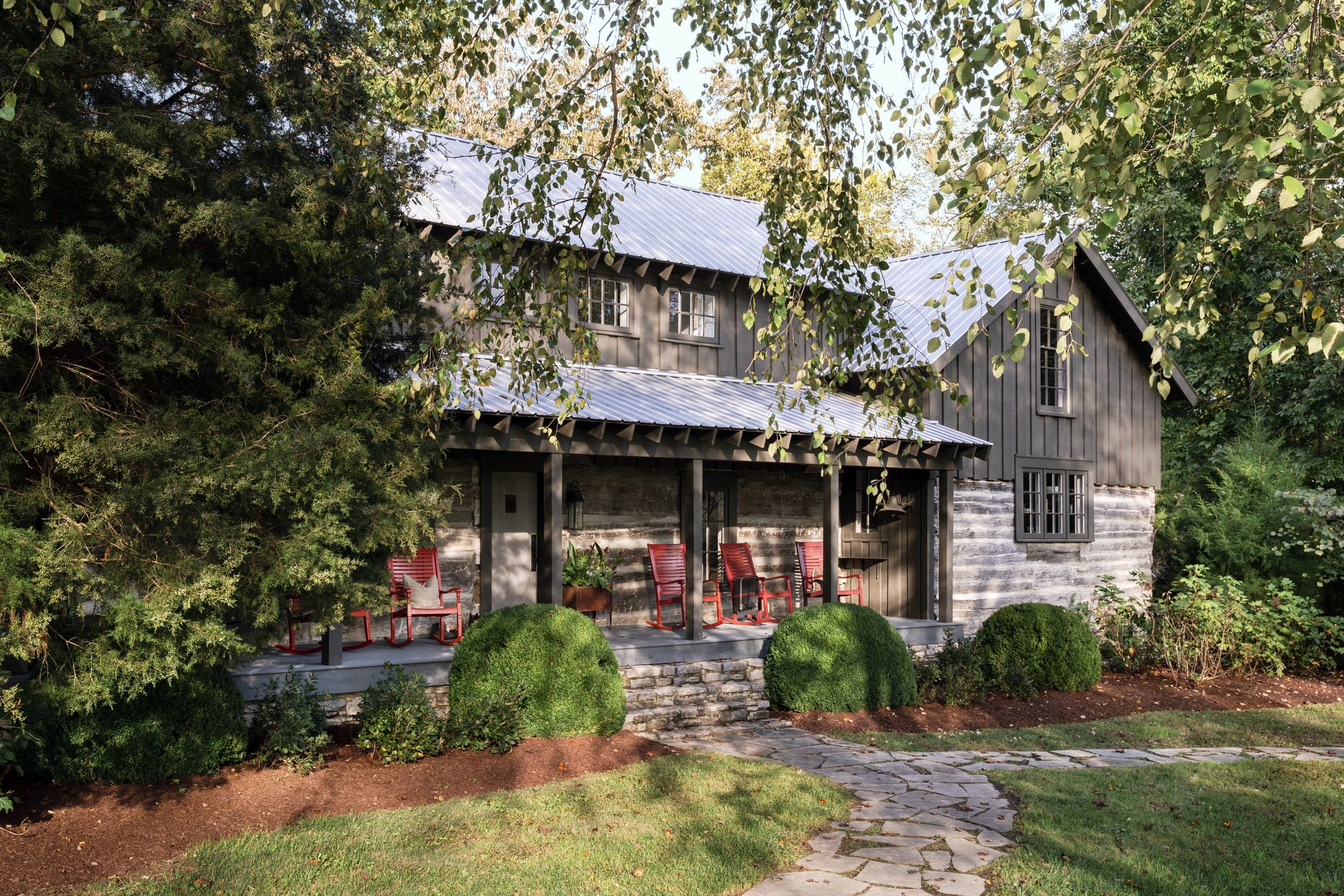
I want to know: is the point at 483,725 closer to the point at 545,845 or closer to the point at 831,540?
the point at 545,845

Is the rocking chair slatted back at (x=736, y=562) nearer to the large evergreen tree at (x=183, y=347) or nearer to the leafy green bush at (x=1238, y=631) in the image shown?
the leafy green bush at (x=1238, y=631)

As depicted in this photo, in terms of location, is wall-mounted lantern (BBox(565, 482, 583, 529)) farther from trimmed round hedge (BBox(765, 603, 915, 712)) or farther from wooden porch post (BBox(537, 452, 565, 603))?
trimmed round hedge (BBox(765, 603, 915, 712))

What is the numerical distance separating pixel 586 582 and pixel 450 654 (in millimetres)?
2329

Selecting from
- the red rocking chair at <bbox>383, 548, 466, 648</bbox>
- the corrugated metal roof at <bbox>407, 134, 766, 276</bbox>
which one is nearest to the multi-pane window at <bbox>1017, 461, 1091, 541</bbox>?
the corrugated metal roof at <bbox>407, 134, 766, 276</bbox>

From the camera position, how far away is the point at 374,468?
6965 millimetres

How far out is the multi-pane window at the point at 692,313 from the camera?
1452cm

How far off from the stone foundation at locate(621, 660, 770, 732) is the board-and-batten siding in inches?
208

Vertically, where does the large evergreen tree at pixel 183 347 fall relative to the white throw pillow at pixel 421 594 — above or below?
above

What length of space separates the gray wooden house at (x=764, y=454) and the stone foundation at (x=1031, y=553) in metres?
0.03

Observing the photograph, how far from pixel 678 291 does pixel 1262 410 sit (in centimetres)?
1295

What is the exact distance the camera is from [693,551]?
12.1 meters

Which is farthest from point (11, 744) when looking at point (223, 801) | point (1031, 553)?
point (1031, 553)

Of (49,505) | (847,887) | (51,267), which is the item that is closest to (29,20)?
(51,267)

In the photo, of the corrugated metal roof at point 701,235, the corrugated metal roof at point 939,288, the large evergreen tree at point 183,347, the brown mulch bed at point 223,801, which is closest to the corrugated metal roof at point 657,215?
the corrugated metal roof at point 701,235
